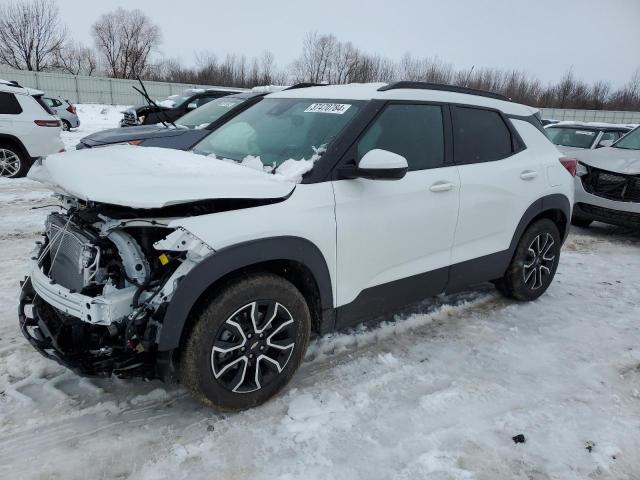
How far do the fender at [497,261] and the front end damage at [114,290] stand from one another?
6.97ft

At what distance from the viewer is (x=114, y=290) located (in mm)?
2330

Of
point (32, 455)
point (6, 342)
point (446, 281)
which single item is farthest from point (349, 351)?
point (6, 342)

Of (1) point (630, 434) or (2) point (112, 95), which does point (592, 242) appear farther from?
(2) point (112, 95)

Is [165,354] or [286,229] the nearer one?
[165,354]

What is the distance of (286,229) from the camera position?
256 cm

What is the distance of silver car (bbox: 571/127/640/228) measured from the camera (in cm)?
657

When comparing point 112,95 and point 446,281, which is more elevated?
point 112,95

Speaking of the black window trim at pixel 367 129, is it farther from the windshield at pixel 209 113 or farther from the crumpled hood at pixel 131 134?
the windshield at pixel 209 113

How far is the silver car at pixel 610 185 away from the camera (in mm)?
6570

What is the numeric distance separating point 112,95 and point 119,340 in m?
36.6

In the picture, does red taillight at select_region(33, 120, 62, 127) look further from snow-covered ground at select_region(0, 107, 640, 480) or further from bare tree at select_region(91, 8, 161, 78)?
bare tree at select_region(91, 8, 161, 78)

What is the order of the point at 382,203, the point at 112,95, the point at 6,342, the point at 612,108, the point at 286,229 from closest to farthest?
the point at 286,229
the point at 382,203
the point at 6,342
the point at 112,95
the point at 612,108

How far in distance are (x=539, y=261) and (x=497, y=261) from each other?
0.67m

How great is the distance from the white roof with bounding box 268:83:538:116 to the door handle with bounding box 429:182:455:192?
0.62 meters
